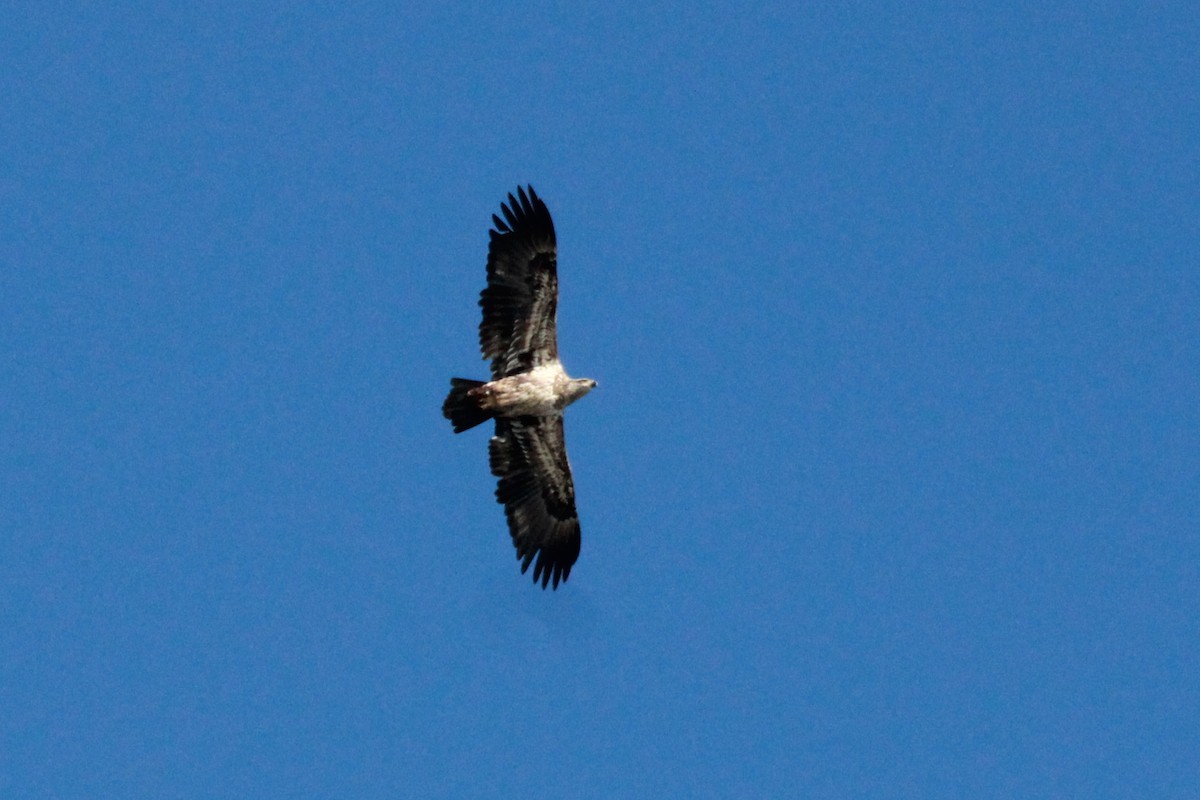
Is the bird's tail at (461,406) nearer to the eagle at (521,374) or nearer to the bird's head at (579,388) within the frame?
the eagle at (521,374)

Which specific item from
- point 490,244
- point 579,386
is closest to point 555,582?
point 579,386

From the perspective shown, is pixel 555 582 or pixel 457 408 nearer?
pixel 457 408

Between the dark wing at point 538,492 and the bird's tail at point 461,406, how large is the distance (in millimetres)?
1204

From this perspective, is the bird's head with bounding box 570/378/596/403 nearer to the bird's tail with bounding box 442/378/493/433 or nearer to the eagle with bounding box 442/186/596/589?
the eagle with bounding box 442/186/596/589

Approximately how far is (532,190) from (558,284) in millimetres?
1671

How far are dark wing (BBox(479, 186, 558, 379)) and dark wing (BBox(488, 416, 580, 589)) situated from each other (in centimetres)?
141

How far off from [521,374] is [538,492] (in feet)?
8.32

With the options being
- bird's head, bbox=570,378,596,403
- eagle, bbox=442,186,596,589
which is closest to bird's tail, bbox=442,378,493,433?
eagle, bbox=442,186,596,589

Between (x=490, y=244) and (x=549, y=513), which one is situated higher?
(x=490, y=244)

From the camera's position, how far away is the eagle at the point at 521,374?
32.7m

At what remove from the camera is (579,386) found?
3334 cm

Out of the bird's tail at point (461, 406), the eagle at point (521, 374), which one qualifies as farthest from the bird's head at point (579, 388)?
the bird's tail at point (461, 406)

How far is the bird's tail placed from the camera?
32469mm

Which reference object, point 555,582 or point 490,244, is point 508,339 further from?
point 555,582
